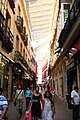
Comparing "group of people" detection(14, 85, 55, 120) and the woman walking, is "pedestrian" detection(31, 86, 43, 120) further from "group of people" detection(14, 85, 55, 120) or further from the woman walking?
the woman walking

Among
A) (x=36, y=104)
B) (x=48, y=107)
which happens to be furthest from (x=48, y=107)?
(x=36, y=104)

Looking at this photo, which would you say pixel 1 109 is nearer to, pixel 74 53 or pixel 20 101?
pixel 20 101

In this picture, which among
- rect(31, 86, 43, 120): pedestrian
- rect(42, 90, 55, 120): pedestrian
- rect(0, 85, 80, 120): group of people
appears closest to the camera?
rect(0, 85, 80, 120): group of people

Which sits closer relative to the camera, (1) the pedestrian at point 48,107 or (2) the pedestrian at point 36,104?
(1) the pedestrian at point 48,107

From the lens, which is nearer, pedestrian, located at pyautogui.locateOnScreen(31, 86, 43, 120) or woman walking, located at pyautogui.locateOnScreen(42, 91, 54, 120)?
woman walking, located at pyautogui.locateOnScreen(42, 91, 54, 120)

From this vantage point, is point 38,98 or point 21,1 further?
point 21,1

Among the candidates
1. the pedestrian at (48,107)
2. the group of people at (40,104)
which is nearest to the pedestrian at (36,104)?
the group of people at (40,104)

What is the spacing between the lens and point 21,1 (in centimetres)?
2947

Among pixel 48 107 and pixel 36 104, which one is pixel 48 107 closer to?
pixel 48 107

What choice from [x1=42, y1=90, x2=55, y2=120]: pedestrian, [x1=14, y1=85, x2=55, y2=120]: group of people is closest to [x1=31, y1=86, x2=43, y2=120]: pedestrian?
[x1=14, y1=85, x2=55, y2=120]: group of people

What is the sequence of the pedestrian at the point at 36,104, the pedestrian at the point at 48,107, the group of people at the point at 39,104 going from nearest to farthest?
the group of people at the point at 39,104 < the pedestrian at the point at 48,107 < the pedestrian at the point at 36,104

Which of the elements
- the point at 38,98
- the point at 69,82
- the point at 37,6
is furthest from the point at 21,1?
the point at 38,98

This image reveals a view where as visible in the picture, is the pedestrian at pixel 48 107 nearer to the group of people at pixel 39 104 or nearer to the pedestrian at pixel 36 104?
the group of people at pixel 39 104

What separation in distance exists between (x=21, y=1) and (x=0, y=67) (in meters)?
15.4
